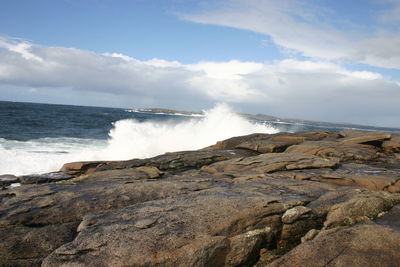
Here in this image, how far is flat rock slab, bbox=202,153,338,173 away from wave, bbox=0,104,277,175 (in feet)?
36.1

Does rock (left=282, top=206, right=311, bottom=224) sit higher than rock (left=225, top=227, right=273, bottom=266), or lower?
higher

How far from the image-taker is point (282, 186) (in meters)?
6.60

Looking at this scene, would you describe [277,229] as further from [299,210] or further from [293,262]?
[293,262]

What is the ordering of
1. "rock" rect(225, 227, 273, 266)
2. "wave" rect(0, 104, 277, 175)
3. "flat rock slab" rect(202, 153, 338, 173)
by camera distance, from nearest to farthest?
"rock" rect(225, 227, 273, 266), "flat rock slab" rect(202, 153, 338, 173), "wave" rect(0, 104, 277, 175)

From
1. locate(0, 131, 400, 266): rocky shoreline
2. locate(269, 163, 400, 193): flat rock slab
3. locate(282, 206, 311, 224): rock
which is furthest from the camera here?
locate(269, 163, 400, 193): flat rock slab

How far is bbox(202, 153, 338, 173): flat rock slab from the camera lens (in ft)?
29.8

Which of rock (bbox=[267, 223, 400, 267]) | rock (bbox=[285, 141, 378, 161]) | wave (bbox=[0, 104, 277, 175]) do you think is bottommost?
wave (bbox=[0, 104, 277, 175])

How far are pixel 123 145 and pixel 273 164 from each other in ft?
55.2

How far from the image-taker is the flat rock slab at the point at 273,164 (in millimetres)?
A: 9094

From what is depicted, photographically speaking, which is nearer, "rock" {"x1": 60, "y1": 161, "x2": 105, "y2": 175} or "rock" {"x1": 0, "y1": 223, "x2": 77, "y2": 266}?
"rock" {"x1": 0, "y1": 223, "x2": 77, "y2": 266}

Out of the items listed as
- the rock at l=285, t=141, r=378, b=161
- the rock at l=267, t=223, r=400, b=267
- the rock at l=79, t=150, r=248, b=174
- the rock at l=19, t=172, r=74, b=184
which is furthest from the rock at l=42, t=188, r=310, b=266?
the rock at l=285, t=141, r=378, b=161

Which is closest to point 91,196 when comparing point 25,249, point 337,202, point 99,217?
point 99,217

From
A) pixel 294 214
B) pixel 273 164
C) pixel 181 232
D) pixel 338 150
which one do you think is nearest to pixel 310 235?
pixel 294 214

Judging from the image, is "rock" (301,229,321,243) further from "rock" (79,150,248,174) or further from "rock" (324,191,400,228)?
"rock" (79,150,248,174)
